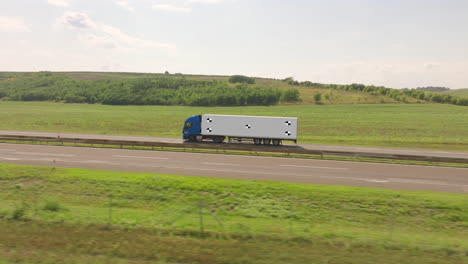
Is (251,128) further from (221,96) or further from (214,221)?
(221,96)

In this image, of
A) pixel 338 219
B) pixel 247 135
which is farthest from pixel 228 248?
pixel 247 135

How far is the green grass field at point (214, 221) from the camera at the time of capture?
10.7 m

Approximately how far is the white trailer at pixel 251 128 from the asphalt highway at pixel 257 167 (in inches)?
280

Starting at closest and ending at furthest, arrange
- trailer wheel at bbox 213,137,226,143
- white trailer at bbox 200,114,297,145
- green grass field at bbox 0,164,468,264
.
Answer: green grass field at bbox 0,164,468,264 → white trailer at bbox 200,114,297,145 → trailer wheel at bbox 213,137,226,143

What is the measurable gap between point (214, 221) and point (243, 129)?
69.8 ft

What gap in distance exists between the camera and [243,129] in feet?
115

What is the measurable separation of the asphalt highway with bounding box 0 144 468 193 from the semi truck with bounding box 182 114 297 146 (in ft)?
23.3

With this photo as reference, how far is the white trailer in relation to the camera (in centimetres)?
3441

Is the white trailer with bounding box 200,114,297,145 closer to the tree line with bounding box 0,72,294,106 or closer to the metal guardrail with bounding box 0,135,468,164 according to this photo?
the metal guardrail with bounding box 0,135,468,164

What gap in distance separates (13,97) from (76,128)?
9300cm

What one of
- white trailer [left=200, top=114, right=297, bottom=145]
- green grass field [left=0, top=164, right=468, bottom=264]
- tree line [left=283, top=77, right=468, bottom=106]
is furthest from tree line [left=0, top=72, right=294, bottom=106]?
green grass field [left=0, top=164, right=468, bottom=264]

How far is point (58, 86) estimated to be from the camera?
480 feet

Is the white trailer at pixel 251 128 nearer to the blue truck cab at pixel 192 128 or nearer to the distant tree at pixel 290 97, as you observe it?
the blue truck cab at pixel 192 128

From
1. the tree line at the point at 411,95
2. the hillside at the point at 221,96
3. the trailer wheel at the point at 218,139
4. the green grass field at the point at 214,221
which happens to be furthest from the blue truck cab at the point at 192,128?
the tree line at the point at 411,95
